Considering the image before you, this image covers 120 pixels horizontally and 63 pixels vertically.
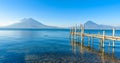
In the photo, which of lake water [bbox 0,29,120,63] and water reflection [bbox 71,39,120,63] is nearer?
lake water [bbox 0,29,120,63]

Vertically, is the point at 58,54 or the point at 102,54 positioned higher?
the point at 58,54

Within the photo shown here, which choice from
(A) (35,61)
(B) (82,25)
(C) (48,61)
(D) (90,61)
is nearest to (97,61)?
(D) (90,61)

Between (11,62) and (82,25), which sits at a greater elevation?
(82,25)

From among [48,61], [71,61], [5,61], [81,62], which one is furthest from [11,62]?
[81,62]

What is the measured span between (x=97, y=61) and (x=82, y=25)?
21875 millimetres

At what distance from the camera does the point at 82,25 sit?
42875 mm

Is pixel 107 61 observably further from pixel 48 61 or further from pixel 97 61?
pixel 48 61

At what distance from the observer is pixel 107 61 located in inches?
869

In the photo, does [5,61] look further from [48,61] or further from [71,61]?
[71,61]

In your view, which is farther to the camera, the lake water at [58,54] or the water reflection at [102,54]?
the water reflection at [102,54]

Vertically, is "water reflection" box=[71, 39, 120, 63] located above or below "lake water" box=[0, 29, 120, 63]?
below

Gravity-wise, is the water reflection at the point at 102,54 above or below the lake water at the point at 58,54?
below

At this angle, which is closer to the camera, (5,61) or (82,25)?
(5,61)

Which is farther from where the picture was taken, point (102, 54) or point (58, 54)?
point (102, 54)
